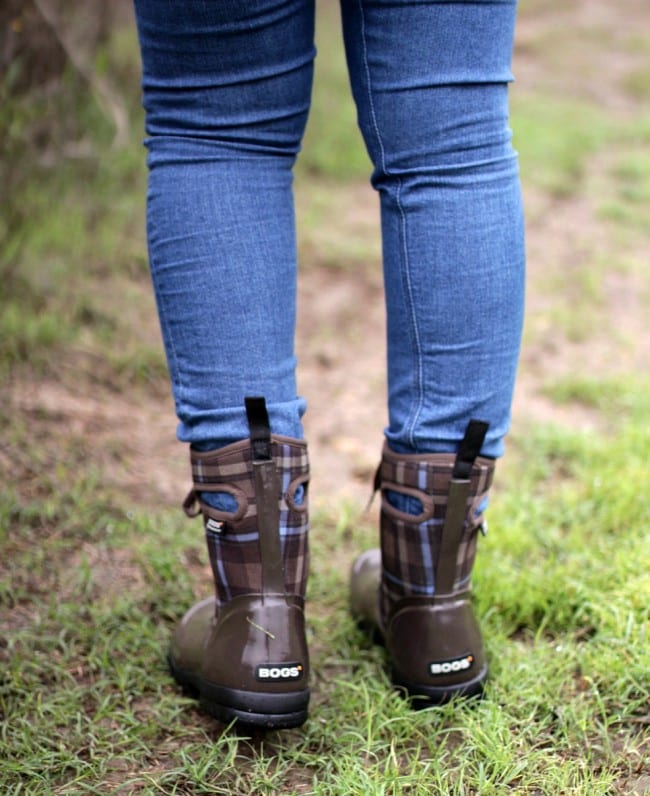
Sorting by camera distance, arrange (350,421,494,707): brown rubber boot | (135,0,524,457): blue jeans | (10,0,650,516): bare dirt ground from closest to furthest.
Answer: (135,0,524,457): blue jeans
(350,421,494,707): brown rubber boot
(10,0,650,516): bare dirt ground

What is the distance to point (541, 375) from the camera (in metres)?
2.25

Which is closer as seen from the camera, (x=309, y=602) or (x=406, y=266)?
(x=406, y=266)

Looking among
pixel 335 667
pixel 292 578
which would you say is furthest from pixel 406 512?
pixel 335 667

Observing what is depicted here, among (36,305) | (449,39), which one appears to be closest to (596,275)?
(36,305)

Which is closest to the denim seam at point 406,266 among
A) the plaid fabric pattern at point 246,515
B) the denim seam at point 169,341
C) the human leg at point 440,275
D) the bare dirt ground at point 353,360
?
the human leg at point 440,275

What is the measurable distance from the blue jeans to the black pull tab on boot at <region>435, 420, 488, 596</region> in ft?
0.06

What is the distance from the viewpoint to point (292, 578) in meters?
1.08

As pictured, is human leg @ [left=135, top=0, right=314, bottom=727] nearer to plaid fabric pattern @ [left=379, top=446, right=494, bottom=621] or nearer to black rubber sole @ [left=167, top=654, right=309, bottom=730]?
black rubber sole @ [left=167, top=654, right=309, bottom=730]

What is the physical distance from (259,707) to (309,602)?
387mm

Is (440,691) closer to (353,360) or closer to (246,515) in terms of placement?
(246,515)

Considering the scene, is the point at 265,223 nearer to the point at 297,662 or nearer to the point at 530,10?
the point at 297,662

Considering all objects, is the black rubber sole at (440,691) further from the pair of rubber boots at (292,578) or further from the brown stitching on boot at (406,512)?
the brown stitching on boot at (406,512)

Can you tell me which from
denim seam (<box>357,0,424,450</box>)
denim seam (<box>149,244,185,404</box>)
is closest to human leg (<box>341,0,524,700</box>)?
denim seam (<box>357,0,424,450</box>)

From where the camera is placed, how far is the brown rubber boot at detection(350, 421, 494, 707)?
1094 millimetres
